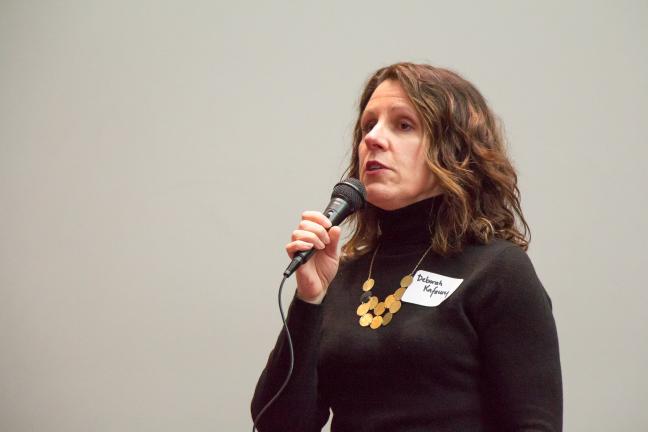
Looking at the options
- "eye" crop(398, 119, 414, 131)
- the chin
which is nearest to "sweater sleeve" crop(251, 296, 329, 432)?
the chin

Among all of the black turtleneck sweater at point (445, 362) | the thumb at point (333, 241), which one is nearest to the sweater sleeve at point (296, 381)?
the black turtleneck sweater at point (445, 362)

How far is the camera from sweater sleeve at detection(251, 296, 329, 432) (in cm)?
116

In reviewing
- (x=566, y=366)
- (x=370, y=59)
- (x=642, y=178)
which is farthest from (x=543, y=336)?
(x=370, y=59)

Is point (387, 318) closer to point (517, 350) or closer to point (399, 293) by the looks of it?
point (399, 293)

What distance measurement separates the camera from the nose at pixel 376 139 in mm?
1233

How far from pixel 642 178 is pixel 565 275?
372mm

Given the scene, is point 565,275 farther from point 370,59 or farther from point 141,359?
point 141,359

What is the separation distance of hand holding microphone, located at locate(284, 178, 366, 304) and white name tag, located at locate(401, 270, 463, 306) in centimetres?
16

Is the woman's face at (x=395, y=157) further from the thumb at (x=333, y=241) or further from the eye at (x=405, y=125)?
the thumb at (x=333, y=241)

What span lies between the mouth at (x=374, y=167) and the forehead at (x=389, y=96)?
132mm

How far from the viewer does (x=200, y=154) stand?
6.46 feet

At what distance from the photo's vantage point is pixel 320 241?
3.44 feet

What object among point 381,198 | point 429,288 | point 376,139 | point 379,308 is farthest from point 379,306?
point 376,139

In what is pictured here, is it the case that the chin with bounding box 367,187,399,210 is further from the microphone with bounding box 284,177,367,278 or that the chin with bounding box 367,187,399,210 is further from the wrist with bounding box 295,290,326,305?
the wrist with bounding box 295,290,326,305
